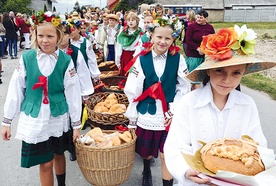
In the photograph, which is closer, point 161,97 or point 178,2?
point 161,97

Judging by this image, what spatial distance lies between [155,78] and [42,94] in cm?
105

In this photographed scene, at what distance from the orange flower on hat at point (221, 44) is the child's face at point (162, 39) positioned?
1.30 meters

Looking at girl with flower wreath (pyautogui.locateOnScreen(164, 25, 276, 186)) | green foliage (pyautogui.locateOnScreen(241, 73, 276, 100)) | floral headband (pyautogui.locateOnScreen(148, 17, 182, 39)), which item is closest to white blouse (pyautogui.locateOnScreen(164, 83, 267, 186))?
girl with flower wreath (pyautogui.locateOnScreen(164, 25, 276, 186))

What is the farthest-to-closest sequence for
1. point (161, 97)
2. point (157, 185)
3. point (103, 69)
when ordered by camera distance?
point (103, 69) < point (157, 185) < point (161, 97)

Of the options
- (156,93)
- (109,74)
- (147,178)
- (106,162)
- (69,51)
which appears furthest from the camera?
(109,74)

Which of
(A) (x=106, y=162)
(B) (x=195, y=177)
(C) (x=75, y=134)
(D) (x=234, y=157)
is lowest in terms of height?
(A) (x=106, y=162)

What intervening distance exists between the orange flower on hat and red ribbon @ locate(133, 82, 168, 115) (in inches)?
50.8

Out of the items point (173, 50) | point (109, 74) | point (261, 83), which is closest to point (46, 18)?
point (173, 50)

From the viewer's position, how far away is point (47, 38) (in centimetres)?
268

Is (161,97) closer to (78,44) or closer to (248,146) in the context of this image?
(248,146)

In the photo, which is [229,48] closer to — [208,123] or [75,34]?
[208,123]

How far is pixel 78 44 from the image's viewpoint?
4.68 m

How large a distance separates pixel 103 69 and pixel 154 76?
12.5 feet

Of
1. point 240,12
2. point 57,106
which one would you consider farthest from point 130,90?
point 240,12
